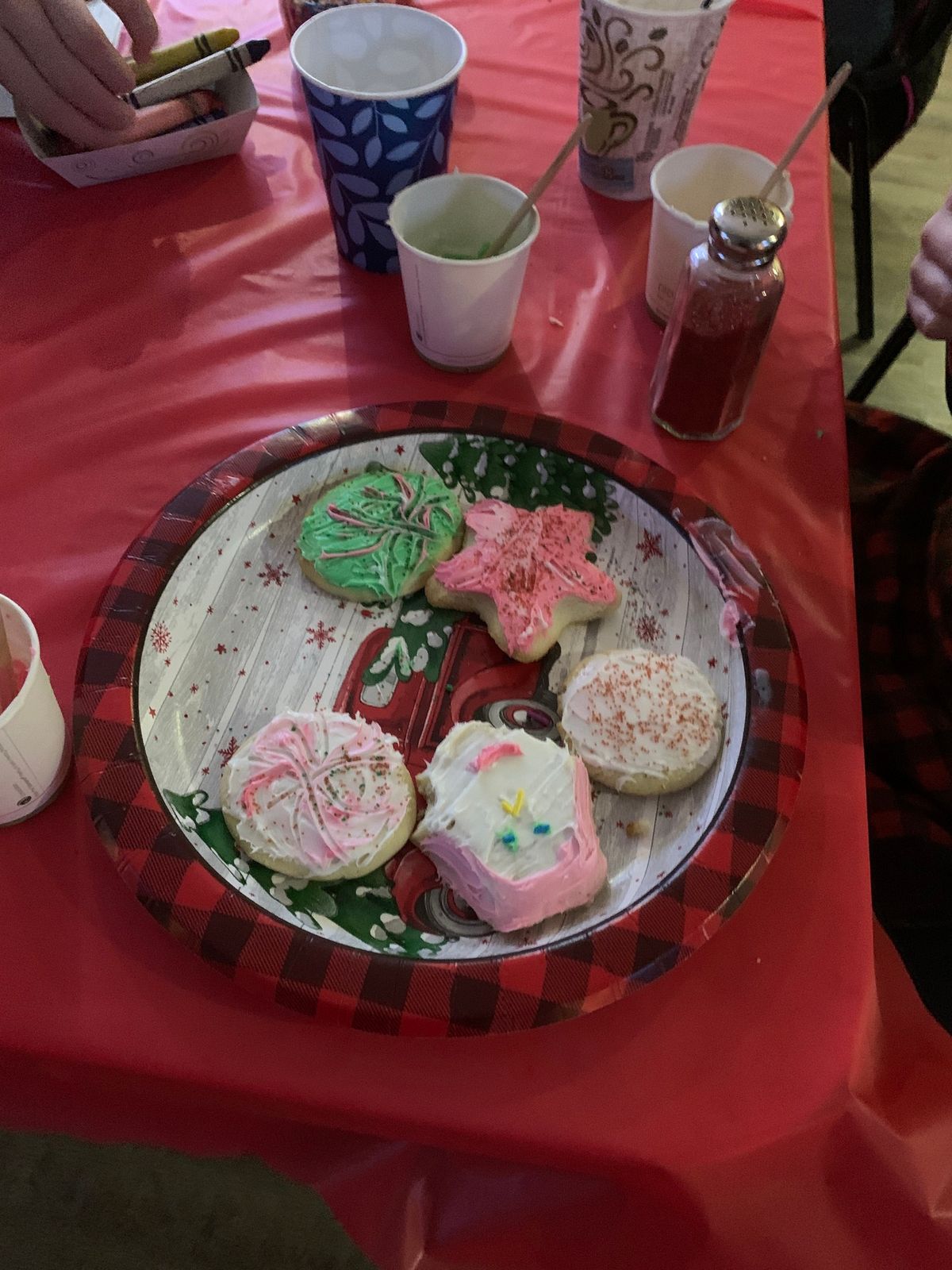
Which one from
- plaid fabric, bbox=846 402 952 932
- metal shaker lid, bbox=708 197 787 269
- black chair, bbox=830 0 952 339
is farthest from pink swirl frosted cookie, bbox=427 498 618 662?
black chair, bbox=830 0 952 339

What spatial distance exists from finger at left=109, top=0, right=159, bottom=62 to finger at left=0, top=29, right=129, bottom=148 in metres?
0.13

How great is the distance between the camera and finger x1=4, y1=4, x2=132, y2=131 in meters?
0.85

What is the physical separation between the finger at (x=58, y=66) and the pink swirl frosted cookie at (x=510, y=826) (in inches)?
31.1

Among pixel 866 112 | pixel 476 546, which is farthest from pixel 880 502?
pixel 866 112

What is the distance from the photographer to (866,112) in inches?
62.1

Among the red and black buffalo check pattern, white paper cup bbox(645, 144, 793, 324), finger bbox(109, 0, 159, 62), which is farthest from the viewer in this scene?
finger bbox(109, 0, 159, 62)

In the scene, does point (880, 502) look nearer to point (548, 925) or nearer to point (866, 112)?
point (548, 925)

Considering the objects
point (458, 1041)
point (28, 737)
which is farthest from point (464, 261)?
point (458, 1041)

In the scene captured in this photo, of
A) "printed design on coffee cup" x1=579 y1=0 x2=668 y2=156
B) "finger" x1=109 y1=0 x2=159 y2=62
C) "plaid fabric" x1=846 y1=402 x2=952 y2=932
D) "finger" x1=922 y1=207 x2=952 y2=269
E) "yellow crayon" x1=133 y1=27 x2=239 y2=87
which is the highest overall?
"finger" x1=109 y1=0 x2=159 y2=62

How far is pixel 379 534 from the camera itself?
30.6 inches

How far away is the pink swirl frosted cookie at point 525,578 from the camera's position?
0.74 m

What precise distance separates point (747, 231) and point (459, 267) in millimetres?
258

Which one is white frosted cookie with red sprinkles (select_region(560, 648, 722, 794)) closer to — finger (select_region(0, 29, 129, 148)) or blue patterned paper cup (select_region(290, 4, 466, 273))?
blue patterned paper cup (select_region(290, 4, 466, 273))

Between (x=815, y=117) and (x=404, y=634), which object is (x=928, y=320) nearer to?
(x=815, y=117)
